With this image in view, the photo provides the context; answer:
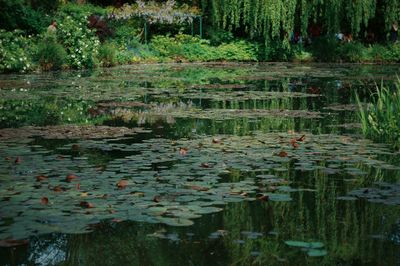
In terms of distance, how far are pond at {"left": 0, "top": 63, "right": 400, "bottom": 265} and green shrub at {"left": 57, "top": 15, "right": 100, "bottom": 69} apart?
8.65 metres

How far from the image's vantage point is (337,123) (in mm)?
8758

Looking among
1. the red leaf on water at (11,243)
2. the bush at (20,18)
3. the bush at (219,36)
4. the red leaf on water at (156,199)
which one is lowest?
the red leaf on water at (11,243)

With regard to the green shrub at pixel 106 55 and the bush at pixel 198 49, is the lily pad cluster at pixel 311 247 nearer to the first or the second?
the green shrub at pixel 106 55

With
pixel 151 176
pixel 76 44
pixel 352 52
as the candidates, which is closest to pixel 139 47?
pixel 76 44

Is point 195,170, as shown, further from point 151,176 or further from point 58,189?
A: point 58,189

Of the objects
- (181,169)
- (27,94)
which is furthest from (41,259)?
(27,94)

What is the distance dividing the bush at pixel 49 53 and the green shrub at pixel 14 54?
306 mm

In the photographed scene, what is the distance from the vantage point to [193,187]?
4.80 m

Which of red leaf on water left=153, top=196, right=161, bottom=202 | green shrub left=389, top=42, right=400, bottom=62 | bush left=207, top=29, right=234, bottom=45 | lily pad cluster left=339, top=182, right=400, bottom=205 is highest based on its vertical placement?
bush left=207, top=29, right=234, bottom=45

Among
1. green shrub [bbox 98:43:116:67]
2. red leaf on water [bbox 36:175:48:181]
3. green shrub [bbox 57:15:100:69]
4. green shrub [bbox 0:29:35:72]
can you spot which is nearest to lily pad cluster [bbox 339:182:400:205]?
red leaf on water [bbox 36:175:48:181]

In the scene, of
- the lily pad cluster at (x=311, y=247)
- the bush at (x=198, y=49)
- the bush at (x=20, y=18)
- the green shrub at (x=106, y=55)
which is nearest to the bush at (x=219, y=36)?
the bush at (x=198, y=49)

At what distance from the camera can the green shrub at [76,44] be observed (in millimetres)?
18781

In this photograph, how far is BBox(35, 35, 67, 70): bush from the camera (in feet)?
58.0

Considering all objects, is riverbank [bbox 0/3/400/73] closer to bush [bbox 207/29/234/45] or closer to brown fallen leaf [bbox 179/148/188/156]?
bush [bbox 207/29/234/45]
